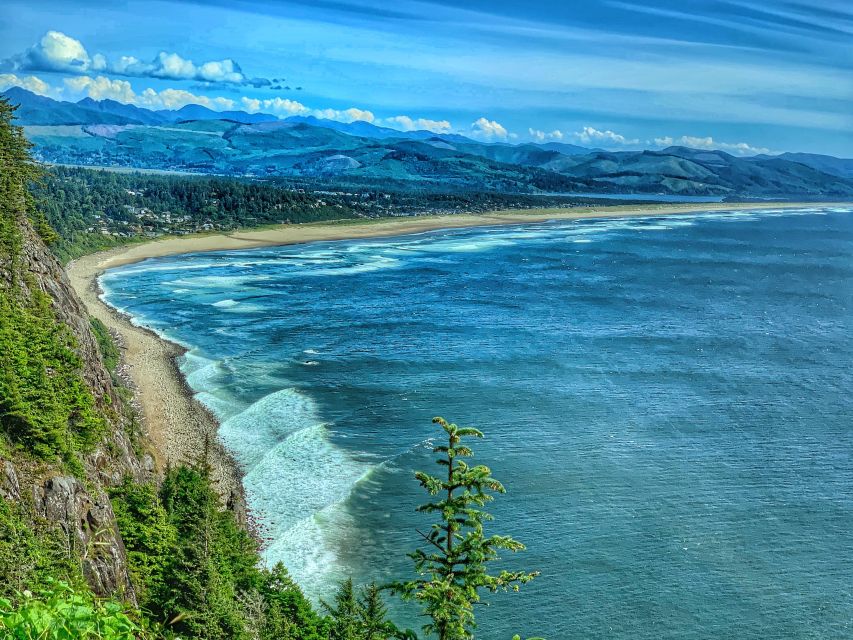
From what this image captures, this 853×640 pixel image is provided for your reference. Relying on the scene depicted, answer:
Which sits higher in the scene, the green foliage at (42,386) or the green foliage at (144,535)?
the green foliage at (42,386)

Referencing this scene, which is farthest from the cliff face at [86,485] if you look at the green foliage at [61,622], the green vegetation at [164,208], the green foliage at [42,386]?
the green vegetation at [164,208]

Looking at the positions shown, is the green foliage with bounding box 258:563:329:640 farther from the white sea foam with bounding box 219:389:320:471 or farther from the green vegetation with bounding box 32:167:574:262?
the green vegetation with bounding box 32:167:574:262

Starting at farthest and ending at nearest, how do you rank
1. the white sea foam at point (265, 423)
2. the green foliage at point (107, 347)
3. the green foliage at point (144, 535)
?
the green foliage at point (107, 347), the white sea foam at point (265, 423), the green foliage at point (144, 535)

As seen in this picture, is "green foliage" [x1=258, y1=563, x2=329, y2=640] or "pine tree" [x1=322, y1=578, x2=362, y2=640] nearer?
"green foliage" [x1=258, y1=563, x2=329, y2=640]

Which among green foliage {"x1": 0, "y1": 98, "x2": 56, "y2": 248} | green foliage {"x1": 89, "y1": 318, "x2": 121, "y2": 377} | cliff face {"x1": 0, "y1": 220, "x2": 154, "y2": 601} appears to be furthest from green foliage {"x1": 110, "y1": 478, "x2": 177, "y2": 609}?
green foliage {"x1": 89, "y1": 318, "x2": 121, "y2": 377}

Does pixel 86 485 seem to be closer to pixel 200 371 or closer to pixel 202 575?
pixel 202 575

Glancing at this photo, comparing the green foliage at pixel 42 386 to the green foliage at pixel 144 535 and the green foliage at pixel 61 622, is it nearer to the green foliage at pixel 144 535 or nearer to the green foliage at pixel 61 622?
the green foliage at pixel 144 535

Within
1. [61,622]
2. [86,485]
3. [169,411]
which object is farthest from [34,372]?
[169,411]
